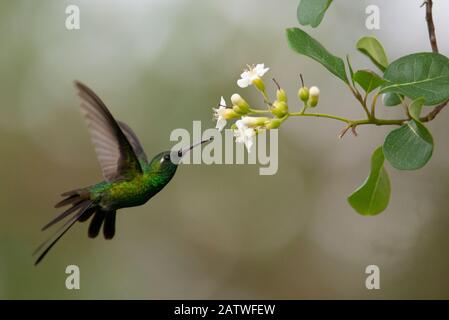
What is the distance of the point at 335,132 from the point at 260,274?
5.47ft

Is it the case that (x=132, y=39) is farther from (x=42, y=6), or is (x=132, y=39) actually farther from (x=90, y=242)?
(x=90, y=242)

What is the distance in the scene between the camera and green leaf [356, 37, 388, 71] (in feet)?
5.91

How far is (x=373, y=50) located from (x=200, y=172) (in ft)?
15.5

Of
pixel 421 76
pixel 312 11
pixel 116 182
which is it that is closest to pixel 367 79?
pixel 421 76

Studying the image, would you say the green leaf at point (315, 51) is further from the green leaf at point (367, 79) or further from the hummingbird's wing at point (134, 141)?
the hummingbird's wing at point (134, 141)

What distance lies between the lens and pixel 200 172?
255 inches

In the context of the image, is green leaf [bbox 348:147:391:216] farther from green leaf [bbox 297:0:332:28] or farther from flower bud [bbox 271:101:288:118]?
green leaf [bbox 297:0:332:28]

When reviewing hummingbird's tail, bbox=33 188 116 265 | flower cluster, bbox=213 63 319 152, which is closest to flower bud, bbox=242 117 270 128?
flower cluster, bbox=213 63 319 152

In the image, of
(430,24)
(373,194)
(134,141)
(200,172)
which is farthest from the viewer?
(200,172)

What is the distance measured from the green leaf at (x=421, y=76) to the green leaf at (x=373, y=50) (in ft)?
0.63

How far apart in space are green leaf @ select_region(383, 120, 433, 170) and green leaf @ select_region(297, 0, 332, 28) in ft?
1.19

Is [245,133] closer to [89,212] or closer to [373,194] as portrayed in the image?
[373,194]

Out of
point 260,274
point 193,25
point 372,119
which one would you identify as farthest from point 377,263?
point 372,119

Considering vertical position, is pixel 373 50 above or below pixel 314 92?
above
